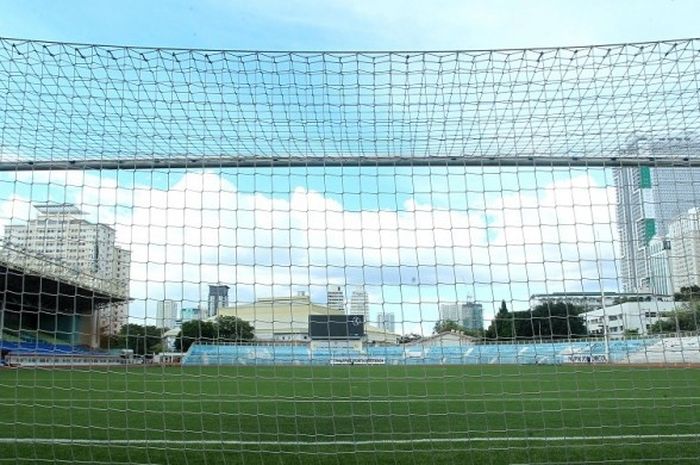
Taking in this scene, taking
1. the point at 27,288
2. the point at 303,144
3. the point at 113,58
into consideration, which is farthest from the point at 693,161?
the point at 27,288

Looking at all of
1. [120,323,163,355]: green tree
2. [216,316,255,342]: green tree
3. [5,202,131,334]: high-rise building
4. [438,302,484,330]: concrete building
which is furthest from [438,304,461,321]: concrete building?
[5,202,131,334]: high-rise building

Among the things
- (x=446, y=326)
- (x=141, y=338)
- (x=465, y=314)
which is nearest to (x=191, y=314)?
(x=141, y=338)

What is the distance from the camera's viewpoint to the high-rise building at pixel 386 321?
16.6 ft

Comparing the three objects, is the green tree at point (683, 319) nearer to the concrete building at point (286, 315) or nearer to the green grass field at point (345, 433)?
the green grass field at point (345, 433)

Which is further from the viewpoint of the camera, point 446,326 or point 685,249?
point 685,249

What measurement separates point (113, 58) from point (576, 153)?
148 inches

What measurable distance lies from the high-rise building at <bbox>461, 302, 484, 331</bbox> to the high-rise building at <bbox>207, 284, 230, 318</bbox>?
70.4 inches

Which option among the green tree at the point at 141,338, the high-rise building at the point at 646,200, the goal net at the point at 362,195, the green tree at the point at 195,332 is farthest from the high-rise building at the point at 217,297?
the high-rise building at the point at 646,200

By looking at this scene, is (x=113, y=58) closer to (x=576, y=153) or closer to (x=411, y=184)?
(x=411, y=184)

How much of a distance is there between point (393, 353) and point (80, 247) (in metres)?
2.78

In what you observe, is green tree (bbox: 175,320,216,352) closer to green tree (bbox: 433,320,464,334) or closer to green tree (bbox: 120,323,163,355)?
green tree (bbox: 120,323,163,355)

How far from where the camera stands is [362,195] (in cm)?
527

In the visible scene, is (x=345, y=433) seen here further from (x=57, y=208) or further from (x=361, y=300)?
(x=57, y=208)

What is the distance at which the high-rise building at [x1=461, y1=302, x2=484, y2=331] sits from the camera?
16.8 ft
